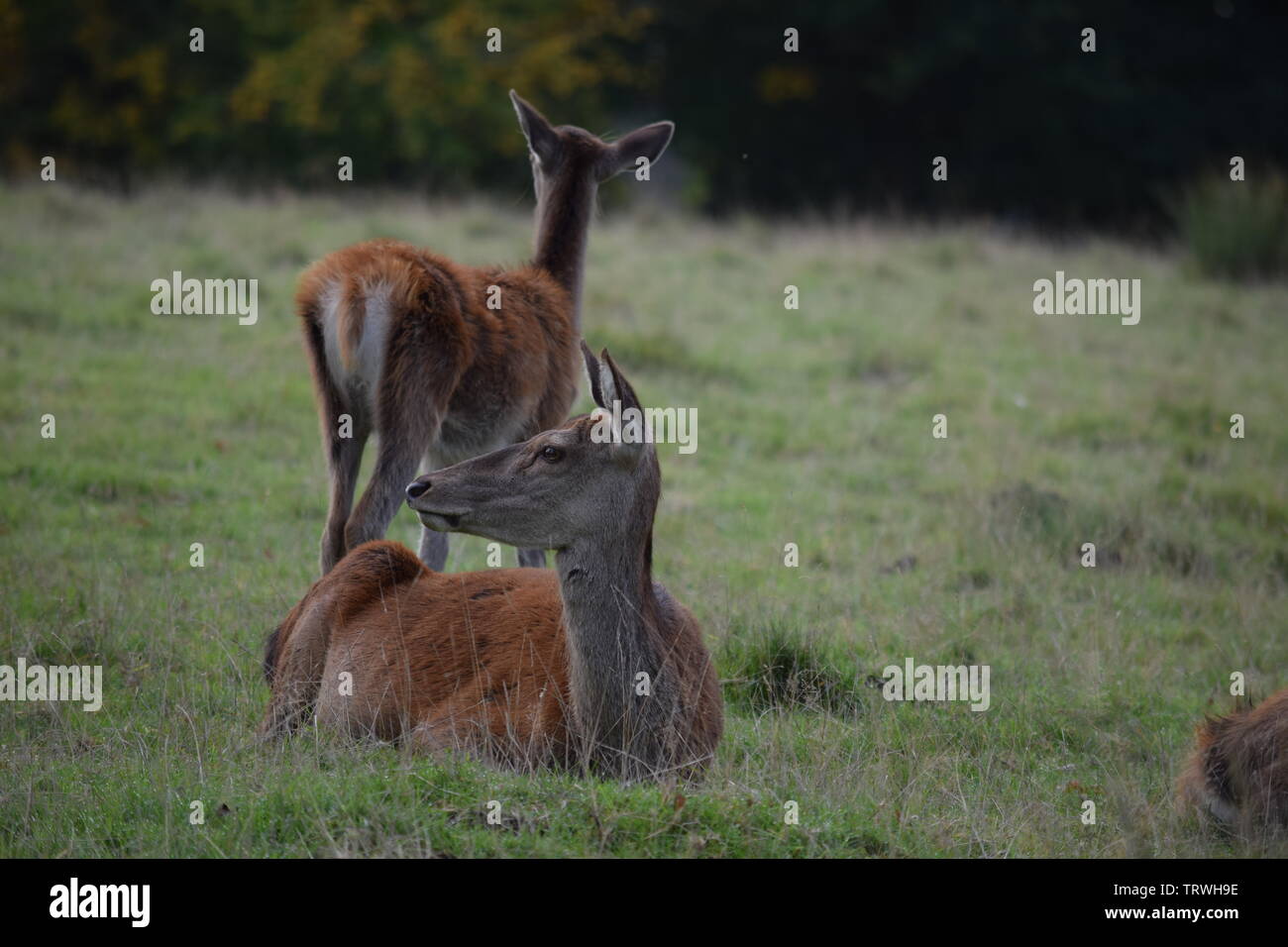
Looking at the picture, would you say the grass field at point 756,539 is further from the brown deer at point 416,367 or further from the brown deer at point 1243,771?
the brown deer at point 416,367

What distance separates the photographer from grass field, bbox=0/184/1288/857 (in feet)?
16.0

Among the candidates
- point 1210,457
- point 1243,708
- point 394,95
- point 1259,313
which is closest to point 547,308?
point 1243,708

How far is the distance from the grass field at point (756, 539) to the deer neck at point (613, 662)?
23cm

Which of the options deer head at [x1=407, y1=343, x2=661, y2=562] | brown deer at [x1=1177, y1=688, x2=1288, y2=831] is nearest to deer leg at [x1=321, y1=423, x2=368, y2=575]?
deer head at [x1=407, y1=343, x2=661, y2=562]

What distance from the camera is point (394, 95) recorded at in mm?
21547

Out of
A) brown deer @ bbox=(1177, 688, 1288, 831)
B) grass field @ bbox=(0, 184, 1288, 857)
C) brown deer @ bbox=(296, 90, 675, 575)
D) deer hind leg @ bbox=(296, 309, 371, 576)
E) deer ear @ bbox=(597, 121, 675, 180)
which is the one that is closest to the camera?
grass field @ bbox=(0, 184, 1288, 857)

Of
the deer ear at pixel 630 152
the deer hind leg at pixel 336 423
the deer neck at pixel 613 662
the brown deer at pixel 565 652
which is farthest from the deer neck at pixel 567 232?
the deer neck at pixel 613 662

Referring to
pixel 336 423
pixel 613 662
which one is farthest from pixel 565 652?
pixel 336 423

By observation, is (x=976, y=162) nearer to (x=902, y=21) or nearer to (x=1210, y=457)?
(x=902, y=21)

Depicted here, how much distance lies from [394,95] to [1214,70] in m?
13.8

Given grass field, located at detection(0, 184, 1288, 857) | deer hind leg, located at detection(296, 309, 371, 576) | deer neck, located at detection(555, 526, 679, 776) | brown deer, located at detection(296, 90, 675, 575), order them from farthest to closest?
1. deer hind leg, located at detection(296, 309, 371, 576)
2. brown deer, located at detection(296, 90, 675, 575)
3. deer neck, located at detection(555, 526, 679, 776)
4. grass field, located at detection(0, 184, 1288, 857)

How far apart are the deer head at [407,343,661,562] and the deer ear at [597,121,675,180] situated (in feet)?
10.8

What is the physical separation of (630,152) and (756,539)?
2157mm

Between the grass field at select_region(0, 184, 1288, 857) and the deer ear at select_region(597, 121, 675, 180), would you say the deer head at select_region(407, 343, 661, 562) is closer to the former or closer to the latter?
the grass field at select_region(0, 184, 1288, 857)
